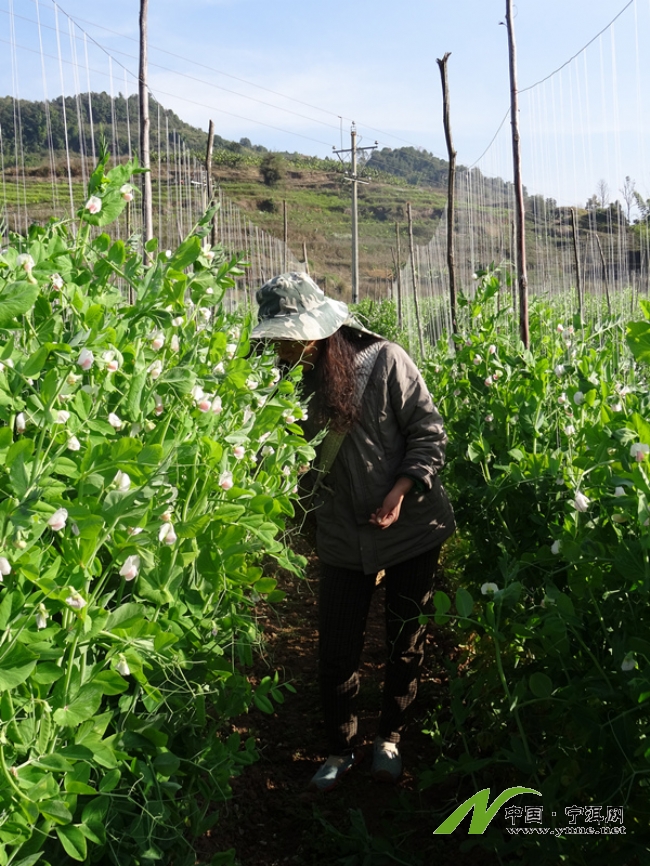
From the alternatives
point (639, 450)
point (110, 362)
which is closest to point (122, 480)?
point (110, 362)

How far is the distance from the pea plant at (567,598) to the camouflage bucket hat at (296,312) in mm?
706

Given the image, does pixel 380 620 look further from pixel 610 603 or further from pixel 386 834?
pixel 610 603

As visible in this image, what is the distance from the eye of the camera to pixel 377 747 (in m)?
2.81

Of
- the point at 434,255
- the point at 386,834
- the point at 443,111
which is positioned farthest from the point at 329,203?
the point at 386,834

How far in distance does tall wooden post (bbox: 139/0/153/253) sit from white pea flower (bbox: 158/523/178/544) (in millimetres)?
3394

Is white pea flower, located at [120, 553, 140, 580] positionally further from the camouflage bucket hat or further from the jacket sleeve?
the jacket sleeve

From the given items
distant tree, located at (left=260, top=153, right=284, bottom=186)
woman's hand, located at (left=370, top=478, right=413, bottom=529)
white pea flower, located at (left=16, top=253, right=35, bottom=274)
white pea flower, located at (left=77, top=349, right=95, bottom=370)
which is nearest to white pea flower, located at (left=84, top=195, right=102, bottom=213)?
white pea flower, located at (left=16, top=253, right=35, bottom=274)

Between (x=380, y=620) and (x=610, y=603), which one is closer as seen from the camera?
(x=610, y=603)

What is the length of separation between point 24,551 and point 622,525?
4.07 feet

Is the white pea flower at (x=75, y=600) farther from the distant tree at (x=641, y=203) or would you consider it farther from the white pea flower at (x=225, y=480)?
the distant tree at (x=641, y=203)

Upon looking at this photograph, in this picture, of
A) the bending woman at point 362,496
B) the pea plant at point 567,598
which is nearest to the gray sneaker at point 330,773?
the bending woman at point 362,496

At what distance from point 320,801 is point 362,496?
3.37ft

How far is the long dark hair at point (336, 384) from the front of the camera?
102 inches

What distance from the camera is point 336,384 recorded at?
2.60m
